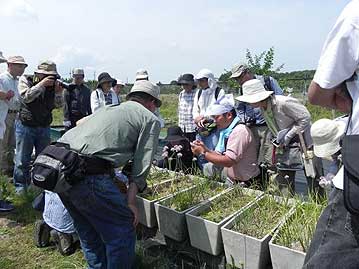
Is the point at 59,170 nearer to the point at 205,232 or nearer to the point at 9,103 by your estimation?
the point at 205,232

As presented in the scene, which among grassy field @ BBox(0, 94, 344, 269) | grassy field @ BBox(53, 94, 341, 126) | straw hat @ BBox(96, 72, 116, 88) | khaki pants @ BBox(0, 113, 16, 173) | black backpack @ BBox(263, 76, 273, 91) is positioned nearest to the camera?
grassy field @ BBox(0, 94, 344, 269)

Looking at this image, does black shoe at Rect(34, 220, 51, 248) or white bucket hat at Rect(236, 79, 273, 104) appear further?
white bucket hat at Rect(236, 79, 273, 104)

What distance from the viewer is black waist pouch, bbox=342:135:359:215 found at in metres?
1.21

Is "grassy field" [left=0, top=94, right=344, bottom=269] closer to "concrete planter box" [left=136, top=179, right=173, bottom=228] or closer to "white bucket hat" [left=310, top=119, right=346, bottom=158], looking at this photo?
"concrete planter box" [left=136, top=179, right=173, bottom=228]

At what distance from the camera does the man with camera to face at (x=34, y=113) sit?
450 cm

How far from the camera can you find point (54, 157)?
2.24m

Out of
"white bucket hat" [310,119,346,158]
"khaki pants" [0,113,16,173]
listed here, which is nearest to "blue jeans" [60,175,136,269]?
"white bucket hat" [310,119,346,158]

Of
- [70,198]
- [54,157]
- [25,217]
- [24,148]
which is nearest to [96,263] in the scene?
[70,198]

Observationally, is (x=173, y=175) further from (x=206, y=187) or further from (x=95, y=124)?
(x=95, y=124)

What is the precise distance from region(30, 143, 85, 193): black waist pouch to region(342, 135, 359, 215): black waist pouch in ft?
4.91

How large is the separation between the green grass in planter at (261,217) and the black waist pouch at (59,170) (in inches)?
42.1

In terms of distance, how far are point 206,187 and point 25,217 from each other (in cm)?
214

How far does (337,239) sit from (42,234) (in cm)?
277

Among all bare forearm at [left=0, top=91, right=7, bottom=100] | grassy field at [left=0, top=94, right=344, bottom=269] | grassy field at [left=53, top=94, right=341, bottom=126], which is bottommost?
grassy field at [left=53, top=94, right=341, bottom=126]
